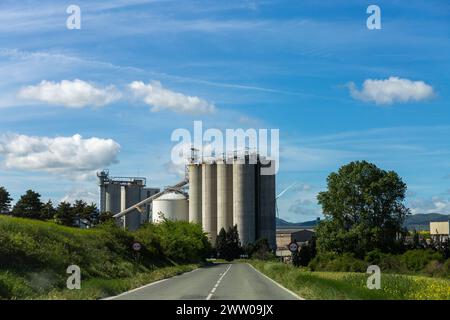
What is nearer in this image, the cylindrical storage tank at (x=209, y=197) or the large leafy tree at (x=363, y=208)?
the large leafy tree at (x=363, y=208)

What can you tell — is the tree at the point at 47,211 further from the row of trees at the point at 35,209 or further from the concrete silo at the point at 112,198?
the concrete silo at the point at 112,198

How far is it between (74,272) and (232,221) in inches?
4407

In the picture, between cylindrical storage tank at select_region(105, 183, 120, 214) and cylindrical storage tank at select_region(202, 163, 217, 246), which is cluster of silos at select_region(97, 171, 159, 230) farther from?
cylindrical storage tank at select_region(202, 163, 217, 246)

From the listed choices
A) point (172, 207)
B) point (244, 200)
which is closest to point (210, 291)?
point (244, 200)

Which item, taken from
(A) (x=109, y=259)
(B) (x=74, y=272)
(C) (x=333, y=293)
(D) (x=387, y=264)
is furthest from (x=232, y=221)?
(C) (x=333, y=293)

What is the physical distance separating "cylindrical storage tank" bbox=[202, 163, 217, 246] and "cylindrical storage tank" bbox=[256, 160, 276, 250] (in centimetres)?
1071

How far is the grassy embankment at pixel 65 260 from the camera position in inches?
987

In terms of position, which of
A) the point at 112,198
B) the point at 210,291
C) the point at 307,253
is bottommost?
the point at 307,253

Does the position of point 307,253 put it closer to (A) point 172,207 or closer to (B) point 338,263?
(B) point 338,263

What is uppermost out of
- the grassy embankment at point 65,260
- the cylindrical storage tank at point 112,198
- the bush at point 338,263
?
the cylindrical storage tank at point 112,198

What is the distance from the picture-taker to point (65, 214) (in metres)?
98.8

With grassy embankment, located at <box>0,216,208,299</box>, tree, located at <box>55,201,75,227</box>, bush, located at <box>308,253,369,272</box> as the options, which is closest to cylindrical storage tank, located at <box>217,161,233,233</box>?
tree, located at <box>55,201,75,227</box>

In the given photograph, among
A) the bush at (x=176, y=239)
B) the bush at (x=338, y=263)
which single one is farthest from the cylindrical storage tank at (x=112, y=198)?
the bush at (x=338, y=263)

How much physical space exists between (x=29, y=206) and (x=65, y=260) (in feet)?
207
